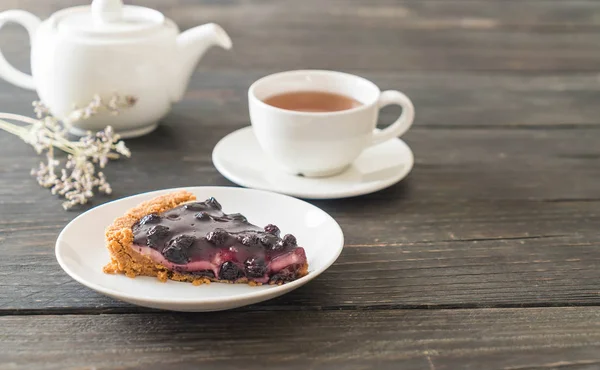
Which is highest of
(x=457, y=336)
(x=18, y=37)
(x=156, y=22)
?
(x=156, y=22)

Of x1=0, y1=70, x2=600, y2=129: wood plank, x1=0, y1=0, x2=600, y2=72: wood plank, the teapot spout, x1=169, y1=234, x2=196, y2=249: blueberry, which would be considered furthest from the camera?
x1=0, y1=0, x2=600, y2=72: wood plank

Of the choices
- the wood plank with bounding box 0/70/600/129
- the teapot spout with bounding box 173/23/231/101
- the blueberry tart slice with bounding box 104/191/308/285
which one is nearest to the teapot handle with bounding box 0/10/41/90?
the wood plank with bounding box 0/70/600/129

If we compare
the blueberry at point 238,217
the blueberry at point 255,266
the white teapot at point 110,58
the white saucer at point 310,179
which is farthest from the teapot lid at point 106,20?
the blueberry at point 255,266

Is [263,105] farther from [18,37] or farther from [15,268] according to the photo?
[18,37]

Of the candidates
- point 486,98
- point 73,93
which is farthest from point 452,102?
point 73,93

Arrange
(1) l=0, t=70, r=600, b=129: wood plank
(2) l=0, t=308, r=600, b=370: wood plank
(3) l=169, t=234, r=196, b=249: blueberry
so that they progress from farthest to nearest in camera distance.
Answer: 1. (1) l=0, t=70, r=600, b=129: wood plank
2. (3) l=169, t=234, r=196, b=249: blueberry
3. (2) l=0, t=308, r=600, b=370: wood plank

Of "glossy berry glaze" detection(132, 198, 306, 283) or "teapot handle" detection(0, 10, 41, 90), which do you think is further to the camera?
"teapot handle" detection(0, 10, 41, 90)

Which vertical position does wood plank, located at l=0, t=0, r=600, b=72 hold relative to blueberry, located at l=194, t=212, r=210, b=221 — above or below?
below

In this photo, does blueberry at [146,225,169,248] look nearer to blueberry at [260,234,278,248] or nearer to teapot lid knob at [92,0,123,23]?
blueberry at [260,234,278,248]
